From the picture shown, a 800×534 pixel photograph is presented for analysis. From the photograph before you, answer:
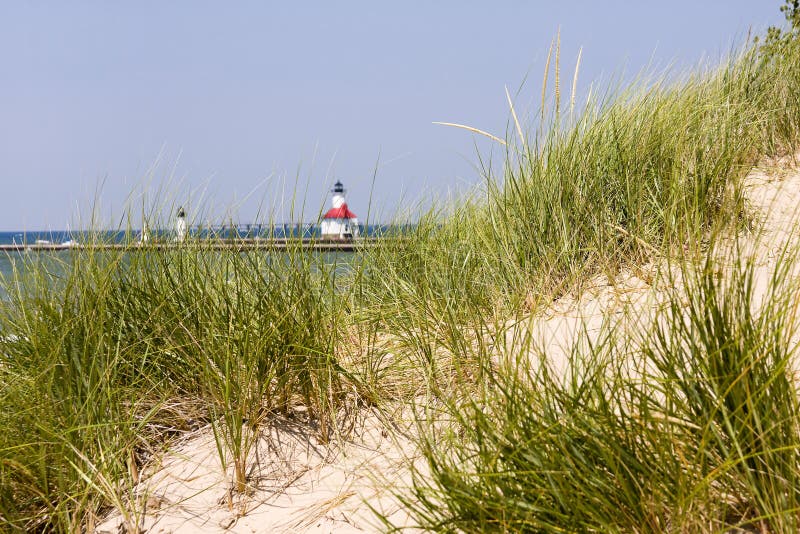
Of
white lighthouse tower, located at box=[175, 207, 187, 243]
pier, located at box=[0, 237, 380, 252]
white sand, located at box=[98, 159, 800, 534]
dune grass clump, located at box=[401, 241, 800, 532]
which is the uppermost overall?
white lighthouse tower, located at box=[175, 207, 187, 243]

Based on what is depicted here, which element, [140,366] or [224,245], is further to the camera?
[224,245]

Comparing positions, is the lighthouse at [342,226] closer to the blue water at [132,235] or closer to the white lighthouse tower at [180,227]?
the blue water at [132,235]

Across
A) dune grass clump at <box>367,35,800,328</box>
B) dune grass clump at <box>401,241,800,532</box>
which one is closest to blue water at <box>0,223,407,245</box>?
dune grass clump at <box>367,35,800,328</box>

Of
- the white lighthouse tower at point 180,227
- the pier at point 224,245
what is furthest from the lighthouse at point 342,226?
the white lighthouse tower at point 180,227

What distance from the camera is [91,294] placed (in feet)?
7.96

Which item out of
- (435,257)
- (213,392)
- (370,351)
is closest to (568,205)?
(435,257)

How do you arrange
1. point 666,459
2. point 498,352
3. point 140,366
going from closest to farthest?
point 666,459 < point 498,352 < point 140,366

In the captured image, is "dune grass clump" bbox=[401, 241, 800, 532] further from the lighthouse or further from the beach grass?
the lighthouse

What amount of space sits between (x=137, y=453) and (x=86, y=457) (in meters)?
0.32

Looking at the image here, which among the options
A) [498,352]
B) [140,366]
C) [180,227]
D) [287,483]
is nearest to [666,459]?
[498,352]

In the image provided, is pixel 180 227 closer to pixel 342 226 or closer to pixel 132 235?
pixel 132 235

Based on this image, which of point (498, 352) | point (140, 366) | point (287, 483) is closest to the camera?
point (498, 352)

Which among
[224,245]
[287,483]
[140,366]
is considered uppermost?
[224,245]

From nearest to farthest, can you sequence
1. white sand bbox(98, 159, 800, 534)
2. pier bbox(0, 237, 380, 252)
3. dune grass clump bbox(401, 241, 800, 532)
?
1. dune grass clump bbox(401, 241, 800, 532)
2. white sand bbox(98, 159, 800, 534)
3. pier bbox(0, 237, 380, 252)
